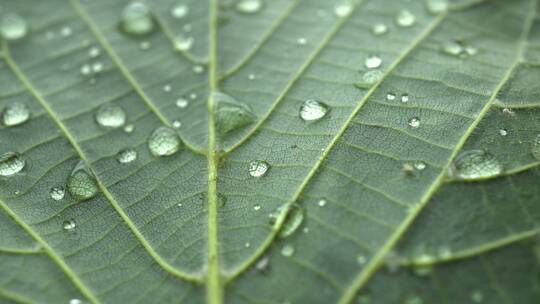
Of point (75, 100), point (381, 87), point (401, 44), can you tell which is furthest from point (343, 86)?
point (75, 100)

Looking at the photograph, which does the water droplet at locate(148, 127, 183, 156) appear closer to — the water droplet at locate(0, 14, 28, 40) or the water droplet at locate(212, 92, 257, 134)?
the water droplet at locate(212, 92, 257, 134)

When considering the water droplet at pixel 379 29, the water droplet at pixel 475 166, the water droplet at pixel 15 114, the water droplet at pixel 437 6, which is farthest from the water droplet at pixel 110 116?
the water droplet at pixel 437 6

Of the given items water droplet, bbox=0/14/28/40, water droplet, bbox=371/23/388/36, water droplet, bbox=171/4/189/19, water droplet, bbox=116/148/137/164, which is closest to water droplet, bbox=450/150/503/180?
water droplet, bbox=371/23/388/36

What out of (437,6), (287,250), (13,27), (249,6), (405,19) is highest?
(13,27)

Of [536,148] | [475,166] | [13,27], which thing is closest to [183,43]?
[13,27]

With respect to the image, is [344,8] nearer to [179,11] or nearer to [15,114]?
[179,11]

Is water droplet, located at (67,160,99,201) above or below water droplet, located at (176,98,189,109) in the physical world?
above
